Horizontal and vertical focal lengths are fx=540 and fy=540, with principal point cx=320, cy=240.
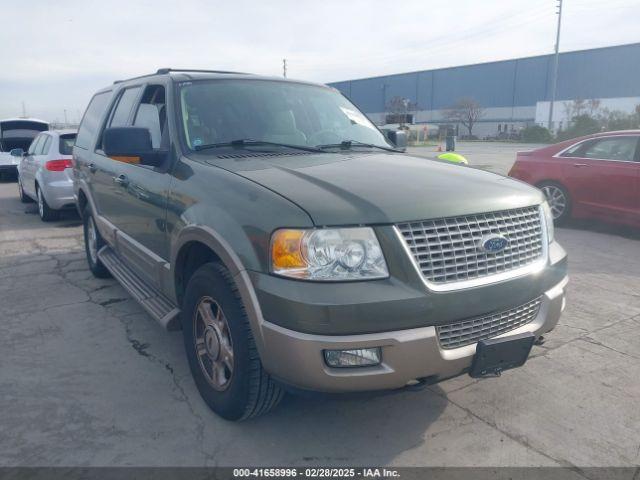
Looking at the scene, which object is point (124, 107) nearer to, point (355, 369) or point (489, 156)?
point (355, 369)

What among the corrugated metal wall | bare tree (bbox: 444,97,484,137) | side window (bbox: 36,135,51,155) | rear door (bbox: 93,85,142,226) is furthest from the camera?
bare tree (bbox: 444,97,484,137)

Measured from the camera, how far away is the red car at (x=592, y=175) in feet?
24.3

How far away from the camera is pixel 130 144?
332 centimetres

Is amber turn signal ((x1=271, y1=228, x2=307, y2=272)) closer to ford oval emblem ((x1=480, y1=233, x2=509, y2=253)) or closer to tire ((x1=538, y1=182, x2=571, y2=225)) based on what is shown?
ford oval emblem ((x1=480, y1=233, x2=509, y2=253))

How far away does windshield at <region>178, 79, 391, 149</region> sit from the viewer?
11.7 ft

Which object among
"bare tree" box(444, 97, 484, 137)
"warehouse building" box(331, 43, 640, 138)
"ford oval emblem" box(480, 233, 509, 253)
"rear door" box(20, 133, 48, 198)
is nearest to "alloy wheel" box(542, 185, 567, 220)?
"ford oval emblem" box(480, 233, 509, 253)

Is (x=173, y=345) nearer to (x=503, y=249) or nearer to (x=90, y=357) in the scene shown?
(x=90, y=357)

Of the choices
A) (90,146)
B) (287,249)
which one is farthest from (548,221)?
(90,146)

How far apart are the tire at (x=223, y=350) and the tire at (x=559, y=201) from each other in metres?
6.67

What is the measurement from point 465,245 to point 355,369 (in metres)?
0.79

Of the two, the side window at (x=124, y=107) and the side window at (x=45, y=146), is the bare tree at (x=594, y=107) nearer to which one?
the side window at (x=45, y=146)

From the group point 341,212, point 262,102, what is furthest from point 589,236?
point 341,212

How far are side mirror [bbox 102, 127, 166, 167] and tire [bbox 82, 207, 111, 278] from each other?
2.27 m

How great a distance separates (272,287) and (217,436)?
1007 mm
